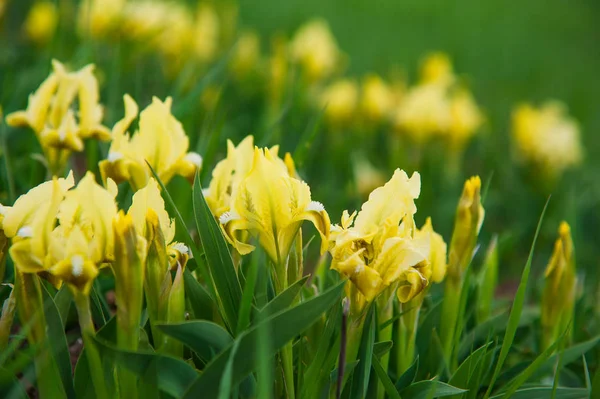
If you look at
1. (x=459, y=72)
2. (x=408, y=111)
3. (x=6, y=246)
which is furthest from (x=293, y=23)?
(x=6, y=246)

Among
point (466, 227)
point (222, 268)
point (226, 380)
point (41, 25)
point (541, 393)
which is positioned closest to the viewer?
point (226, 380)

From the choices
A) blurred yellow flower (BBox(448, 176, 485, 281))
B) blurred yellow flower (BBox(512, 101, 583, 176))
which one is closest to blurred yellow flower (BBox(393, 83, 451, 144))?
blurred yellow flower (BBox(512, 101, 583, 176))

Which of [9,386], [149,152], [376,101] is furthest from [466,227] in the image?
[376,101]

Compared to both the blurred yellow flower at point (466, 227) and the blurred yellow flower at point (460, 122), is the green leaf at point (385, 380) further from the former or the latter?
the blurred yellow flower at point (460, 122)

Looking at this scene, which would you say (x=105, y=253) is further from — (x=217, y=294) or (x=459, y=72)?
(x=459, y=72)

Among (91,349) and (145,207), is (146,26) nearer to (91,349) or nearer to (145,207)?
(145,207)

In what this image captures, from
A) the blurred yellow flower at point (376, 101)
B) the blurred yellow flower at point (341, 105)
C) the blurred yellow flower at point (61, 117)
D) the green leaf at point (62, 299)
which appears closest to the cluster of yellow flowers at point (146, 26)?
the blurred yellow flower at point (341, 105)

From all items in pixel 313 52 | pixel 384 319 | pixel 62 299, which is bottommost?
pixel 313 52
